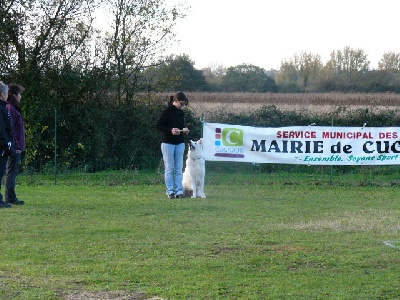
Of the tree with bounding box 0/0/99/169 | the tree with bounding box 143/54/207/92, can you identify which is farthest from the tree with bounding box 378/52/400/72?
the tree with bounding box 0/0/99/169

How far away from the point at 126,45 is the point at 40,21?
2.88m

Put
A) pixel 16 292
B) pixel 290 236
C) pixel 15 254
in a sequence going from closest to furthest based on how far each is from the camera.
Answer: pixel 16 292 < pixel 15 254 < pixel 290 236

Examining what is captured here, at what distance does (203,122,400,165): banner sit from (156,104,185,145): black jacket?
11.3 ft

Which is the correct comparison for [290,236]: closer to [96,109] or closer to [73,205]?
[73,205]

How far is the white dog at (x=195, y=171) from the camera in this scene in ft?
48.8

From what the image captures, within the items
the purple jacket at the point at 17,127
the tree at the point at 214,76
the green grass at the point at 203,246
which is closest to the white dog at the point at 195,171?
the green grass at the point at 203,246

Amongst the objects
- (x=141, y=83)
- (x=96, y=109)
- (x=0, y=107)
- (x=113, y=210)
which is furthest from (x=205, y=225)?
(x=141, y=83)

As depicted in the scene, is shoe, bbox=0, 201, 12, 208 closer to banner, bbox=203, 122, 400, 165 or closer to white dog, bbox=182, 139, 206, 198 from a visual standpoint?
white dog, bbox=182, 139, 206, 198

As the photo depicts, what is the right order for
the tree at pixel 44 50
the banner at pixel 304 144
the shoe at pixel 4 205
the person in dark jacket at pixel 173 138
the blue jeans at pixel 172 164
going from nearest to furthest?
1. the shoe at pixel 4 205
2. the person in dark jacket at pixel 173 138
3. the blue jeans at pixel 172 164
4. the banner at pixel 304 144
5. the tree at pixel 44 50

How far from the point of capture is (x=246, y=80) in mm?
40031

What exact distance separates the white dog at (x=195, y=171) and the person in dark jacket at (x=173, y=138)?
0.59ft

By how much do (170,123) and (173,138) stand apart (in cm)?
32

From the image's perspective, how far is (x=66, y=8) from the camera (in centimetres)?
2352

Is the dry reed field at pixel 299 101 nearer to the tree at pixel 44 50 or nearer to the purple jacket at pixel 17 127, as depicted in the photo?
the tree at pixel 44 50
